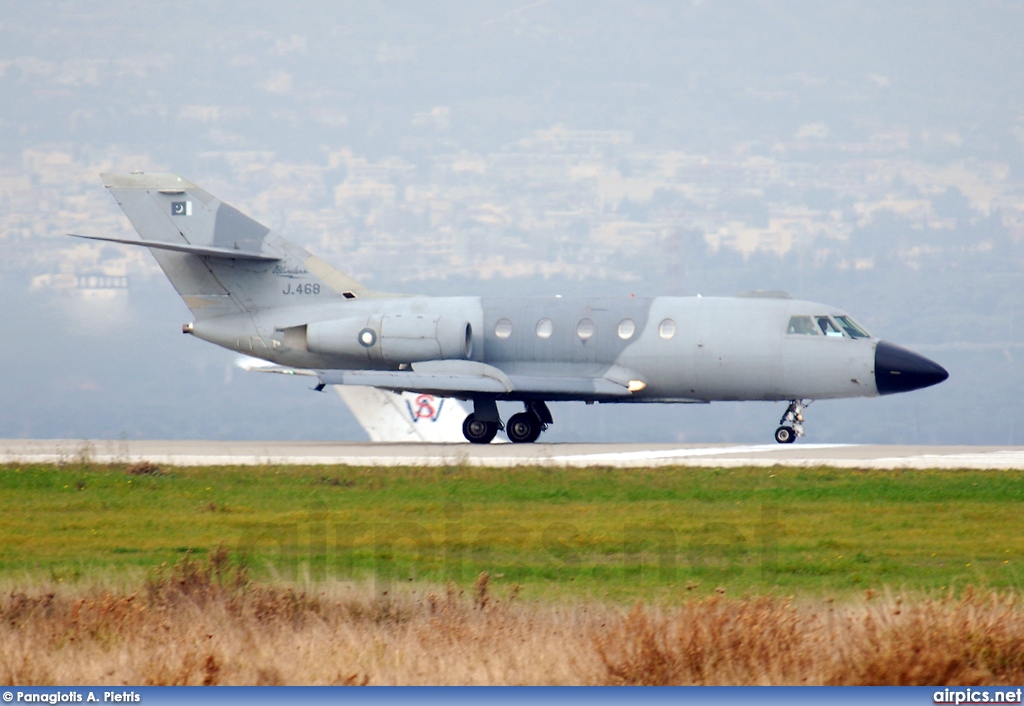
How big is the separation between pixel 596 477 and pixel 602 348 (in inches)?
311

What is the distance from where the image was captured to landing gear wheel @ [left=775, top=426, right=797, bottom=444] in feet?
91.7

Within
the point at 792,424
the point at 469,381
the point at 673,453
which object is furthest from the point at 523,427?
the point at 792,424

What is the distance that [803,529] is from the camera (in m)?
15.7

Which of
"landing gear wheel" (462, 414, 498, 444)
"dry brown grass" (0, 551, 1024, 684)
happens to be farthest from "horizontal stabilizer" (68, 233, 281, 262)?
"dry brown grass" (0, 551, 1024, 684)

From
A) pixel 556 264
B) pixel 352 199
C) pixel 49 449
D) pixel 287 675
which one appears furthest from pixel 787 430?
pixel 352 199

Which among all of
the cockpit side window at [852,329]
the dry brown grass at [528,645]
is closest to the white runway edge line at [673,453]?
the cockpit side window at [852,329]

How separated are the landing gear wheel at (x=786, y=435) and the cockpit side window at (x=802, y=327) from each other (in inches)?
81.4

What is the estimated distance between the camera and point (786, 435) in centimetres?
2802

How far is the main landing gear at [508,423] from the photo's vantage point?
28422 mm

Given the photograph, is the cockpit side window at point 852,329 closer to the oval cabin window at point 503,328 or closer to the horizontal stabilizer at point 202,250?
the oval cabin window at point 503,328
